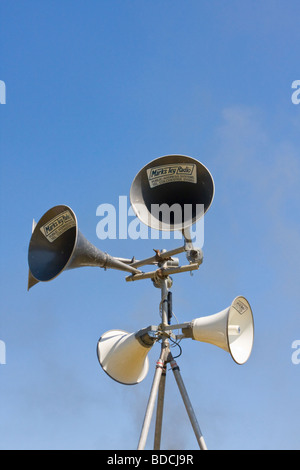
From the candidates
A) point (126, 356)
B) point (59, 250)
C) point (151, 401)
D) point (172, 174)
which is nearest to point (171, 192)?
point (172, 174)

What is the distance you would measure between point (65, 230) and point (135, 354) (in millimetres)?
1769

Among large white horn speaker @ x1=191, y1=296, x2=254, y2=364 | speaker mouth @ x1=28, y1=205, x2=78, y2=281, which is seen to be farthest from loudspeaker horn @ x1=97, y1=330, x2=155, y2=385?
speaker mouth @ x1=28, y1=205, x2=78, y2=281

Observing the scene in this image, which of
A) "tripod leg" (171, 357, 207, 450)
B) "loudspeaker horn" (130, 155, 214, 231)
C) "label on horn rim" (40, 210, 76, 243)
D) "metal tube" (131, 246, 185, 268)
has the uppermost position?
"loudspeaker horn" (130, 155, 214, 231)

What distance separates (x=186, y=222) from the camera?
26.0 ft

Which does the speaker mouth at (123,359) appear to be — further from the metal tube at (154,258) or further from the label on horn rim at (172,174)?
the label on horn rim at (172,174)

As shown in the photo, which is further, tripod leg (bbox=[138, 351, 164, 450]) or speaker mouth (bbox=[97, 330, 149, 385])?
speaker mouth (bbox=[97, 330, 149, 385])

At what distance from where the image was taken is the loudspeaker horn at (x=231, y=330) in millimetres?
7289

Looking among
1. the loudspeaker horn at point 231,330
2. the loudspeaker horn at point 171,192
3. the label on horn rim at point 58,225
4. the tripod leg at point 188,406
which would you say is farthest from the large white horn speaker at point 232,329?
the label on horn rim at point 58,225

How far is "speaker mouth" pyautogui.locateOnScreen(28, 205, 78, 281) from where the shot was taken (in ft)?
25.6

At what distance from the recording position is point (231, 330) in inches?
292

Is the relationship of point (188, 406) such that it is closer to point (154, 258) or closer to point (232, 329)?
point (232, 329)

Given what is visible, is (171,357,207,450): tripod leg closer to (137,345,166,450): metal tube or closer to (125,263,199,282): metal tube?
(137,345,166,450): metal tube
